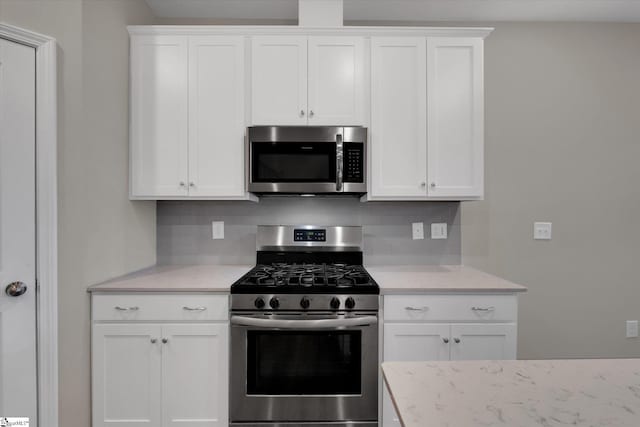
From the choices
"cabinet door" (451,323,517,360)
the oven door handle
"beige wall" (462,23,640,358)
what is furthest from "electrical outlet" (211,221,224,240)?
"beige wall" (462,23,640,358)

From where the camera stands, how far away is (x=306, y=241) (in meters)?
2.48

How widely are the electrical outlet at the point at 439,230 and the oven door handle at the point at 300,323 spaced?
3.34 feet

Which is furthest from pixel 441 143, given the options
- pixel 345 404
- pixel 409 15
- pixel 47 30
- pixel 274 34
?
pixel 47 30

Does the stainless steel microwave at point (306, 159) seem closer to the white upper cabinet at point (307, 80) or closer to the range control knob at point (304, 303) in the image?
the white upper cabinet at point (307, 80)

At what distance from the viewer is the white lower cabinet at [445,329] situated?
1.88 m

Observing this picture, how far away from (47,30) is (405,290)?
7.14 feet

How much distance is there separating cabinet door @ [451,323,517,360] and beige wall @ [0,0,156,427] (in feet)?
6.43

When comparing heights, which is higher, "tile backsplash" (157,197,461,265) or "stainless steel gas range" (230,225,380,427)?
"tile backsplash" (157,197,461,265)

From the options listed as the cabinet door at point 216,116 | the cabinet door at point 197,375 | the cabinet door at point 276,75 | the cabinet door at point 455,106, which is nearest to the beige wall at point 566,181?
the cabinet door at point 455,106

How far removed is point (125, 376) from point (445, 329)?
5.64 feet

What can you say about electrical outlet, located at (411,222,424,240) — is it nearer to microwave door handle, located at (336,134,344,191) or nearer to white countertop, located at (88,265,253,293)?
microwave door handle, located at (336,134,344,191)

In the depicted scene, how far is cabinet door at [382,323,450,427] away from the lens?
1874 mm

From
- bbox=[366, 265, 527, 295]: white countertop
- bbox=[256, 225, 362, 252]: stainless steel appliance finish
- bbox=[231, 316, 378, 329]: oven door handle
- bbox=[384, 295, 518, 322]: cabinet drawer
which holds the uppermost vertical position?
bbox=[256, 225, 362, 252]: stainless steel appliance finish

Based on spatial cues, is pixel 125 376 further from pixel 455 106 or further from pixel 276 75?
pixel 455 106
